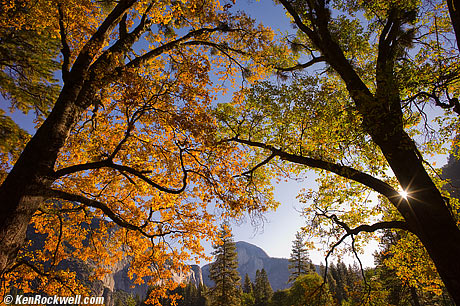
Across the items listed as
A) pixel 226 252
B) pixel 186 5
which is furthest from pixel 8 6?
pixel 226 252

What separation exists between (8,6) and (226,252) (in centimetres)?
2845

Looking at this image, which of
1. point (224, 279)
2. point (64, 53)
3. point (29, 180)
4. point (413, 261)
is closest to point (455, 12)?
point (29, 180)

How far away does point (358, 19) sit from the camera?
27.7ft

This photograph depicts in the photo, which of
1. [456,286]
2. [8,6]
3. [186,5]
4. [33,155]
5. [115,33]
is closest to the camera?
[456,286]

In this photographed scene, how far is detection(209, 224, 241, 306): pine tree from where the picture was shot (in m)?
24.1

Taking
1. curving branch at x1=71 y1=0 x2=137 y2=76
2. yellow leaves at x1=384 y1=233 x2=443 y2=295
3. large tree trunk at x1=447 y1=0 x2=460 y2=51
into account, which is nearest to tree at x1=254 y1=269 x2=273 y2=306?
yellow leaves at x1=384 y1=233 x2=443 y2=295

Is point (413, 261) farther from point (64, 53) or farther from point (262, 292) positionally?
point (262, 292)

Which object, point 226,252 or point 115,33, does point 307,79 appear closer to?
point 115,33

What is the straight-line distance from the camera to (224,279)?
25.3 m

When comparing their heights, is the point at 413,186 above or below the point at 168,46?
below

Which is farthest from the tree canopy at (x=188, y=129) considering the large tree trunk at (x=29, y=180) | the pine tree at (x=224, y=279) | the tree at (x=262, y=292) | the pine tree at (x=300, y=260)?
the tree at (x=262, y=292)

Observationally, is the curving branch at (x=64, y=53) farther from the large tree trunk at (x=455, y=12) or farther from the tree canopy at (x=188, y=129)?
the large tree trunk at (x=455, y=12)

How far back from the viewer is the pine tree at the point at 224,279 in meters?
24.1

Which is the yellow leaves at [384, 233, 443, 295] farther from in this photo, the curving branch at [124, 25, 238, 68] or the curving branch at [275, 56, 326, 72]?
the curving branch at [124, 25, 238, 68]
